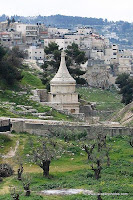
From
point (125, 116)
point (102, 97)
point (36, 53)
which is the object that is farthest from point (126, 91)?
point (36, 53)

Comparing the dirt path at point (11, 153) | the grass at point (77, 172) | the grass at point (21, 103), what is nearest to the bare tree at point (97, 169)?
the grass at point (77, 172)

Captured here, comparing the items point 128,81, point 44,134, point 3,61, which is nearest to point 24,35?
point 128,81

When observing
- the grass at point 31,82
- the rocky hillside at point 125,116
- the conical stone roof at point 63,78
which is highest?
the conical stone roof at point 63,78

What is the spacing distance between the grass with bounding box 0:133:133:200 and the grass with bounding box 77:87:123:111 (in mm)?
36603

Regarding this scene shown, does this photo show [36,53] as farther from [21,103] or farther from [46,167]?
[46,167]

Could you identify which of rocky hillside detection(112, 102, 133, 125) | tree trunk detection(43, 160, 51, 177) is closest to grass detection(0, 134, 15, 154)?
tree trunk detection(43, 160, 51, 177)

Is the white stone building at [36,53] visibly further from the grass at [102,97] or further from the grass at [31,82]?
the grass at [31,82]

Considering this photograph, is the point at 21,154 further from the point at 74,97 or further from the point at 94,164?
the point at 74,97

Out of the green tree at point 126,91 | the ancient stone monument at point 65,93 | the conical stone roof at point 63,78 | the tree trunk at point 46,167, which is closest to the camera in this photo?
the tree trunk at point 46,167

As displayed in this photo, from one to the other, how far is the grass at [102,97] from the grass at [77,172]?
36.6m

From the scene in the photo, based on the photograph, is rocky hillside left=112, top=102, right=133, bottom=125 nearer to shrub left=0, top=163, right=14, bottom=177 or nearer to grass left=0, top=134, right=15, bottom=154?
grass left=0, top=134, right=15, bottom=154

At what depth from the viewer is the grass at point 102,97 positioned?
7769 centimetres

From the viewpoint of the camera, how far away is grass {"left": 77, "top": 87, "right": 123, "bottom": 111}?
77688 millimetres

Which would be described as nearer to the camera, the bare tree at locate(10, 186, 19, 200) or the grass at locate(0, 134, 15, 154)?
the bare tree at locate(10, 186, 19, 200)
